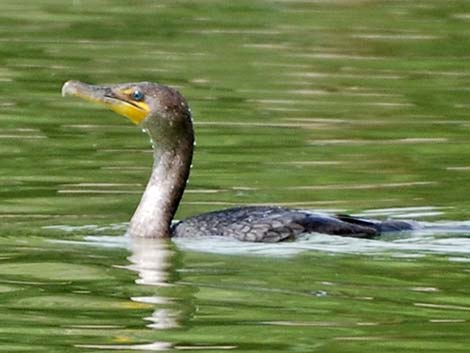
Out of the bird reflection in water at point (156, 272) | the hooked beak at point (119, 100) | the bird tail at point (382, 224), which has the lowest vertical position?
the bird reflection in water at point (156, 272)

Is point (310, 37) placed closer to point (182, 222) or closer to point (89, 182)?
point (89, 182)

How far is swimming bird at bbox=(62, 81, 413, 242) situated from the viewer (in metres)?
12.9

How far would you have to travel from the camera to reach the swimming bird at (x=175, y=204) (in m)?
12.9

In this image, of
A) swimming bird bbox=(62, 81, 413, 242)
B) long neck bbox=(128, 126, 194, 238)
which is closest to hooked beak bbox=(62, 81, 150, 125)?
swimming bird bbox=(62, 81, 413, 242)

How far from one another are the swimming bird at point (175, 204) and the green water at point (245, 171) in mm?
123

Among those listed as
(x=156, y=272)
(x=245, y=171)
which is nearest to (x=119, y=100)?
(x=156, y=272)

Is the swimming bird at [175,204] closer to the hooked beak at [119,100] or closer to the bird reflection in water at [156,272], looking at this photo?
the hooked beak at [119,100]

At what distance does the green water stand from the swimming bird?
12cm

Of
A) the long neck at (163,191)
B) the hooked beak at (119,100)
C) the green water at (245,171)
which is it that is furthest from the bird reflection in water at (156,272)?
the hooked beak at (119,100)

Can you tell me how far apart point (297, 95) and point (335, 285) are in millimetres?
8232

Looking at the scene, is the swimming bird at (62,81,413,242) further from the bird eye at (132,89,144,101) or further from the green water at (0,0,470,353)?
the green water at (0,0,470,353)

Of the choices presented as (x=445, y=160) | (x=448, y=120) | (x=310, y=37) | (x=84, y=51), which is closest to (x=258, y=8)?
(x=310, y=37)

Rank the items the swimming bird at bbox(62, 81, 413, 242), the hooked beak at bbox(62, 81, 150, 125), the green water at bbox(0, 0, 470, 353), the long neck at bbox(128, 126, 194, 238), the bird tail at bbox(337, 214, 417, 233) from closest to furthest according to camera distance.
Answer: the green water at bbox(0, 0, 470, 353), the swimming bird at bbox(62, 81, 413, 242), the bird tail at bbox(337, 214, 417, 233), the long neck at bbox(128, 126, 194, 238), the hooked beak at bbox(62, 81, 150, 125)

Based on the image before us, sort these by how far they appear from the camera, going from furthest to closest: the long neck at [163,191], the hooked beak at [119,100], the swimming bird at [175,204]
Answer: the hooked beak at [119,100], the long neck at [163,191], the swimming bird at [175,204]
